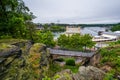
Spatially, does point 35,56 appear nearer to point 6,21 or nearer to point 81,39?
point 6,21

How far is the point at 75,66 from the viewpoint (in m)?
34.1

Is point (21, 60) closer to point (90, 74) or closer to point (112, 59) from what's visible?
point (90, 74)

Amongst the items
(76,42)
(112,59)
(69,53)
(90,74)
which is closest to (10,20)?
(90,74)

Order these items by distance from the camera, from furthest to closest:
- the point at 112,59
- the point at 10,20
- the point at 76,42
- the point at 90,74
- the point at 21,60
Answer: the point at 76,42, the point at 112,59, the point at 10,20, the point at 90,74, the point at 21,60

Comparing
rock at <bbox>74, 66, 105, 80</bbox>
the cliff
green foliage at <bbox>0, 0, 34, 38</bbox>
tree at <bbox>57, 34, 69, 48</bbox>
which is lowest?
tree at <bbox>57, 34, 69, 48</bbox>

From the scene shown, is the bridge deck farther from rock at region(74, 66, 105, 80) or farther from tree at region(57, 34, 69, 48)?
rock at region(74, 66, 105, 80)

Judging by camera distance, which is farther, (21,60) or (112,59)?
(112,59)

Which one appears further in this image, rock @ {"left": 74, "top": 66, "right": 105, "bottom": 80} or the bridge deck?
the bridge deck

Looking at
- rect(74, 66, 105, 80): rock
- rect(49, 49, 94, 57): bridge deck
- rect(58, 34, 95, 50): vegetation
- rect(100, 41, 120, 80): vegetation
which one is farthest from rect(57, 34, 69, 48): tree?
rect(74, 66, 105, 80): rock

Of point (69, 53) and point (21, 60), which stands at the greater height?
point (21, 60)

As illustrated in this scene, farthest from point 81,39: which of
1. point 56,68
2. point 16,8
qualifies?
Answer: point 16,8

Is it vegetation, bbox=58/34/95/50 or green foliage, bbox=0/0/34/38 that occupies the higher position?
green foliage, bbox=0/0/34/38

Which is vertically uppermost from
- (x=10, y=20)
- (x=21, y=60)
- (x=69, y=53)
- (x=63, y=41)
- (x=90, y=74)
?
(x=10, y=20)

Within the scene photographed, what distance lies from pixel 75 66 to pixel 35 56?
1503cm
